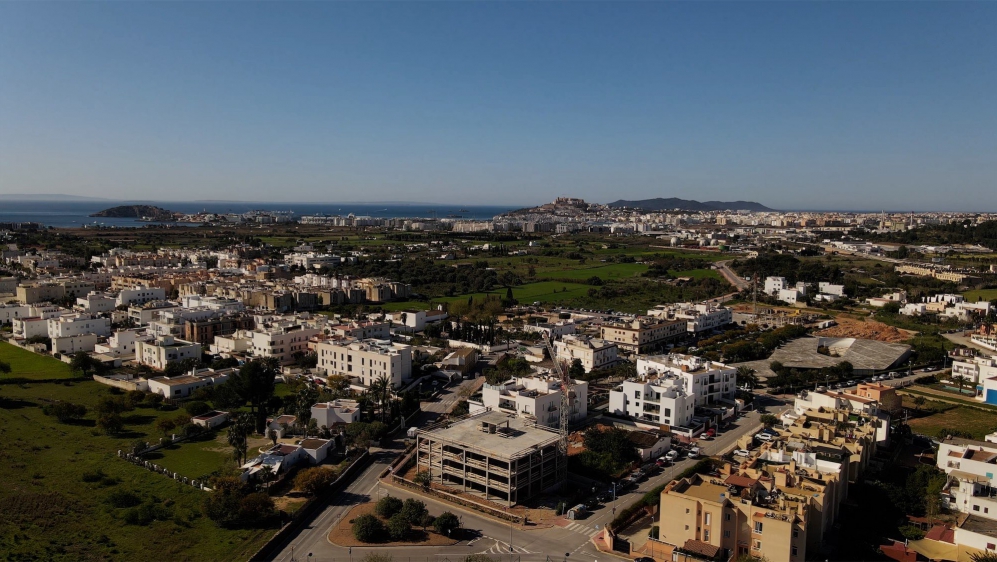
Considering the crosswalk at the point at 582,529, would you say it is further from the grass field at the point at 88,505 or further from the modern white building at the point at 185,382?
the modern white building at the point at 185,382

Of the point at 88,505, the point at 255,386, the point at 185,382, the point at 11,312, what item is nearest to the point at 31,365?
the point at 185,382

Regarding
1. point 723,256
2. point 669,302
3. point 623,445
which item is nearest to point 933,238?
point 723,256

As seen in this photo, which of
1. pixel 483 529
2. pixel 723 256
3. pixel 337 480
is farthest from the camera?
pixel 723 256

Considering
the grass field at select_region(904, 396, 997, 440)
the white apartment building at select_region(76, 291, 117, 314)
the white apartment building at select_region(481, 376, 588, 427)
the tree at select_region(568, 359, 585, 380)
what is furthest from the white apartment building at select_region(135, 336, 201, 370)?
the grass field at select_region(904, 396, 997, 440)


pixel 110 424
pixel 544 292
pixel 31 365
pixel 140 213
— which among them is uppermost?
pixel 140 213

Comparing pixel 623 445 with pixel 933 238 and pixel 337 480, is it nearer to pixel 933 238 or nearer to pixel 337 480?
pixel 337 480

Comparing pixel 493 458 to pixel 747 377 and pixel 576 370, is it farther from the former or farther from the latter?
pixel 747 377

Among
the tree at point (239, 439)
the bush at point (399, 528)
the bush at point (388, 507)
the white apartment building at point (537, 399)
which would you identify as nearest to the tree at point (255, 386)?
the tree at point (239, 439)
